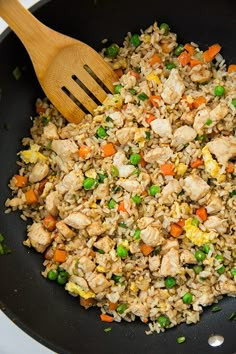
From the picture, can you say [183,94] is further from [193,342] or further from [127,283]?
[193,342]

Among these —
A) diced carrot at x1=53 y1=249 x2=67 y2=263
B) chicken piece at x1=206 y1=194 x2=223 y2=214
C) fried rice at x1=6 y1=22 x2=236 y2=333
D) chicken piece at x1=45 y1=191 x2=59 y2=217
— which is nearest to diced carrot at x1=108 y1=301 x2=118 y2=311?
fried rice at x1=6 y1=22 x2=236 y2=333

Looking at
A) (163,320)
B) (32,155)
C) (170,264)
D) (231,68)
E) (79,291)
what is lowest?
(163,320)

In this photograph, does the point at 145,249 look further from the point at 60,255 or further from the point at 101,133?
the point at 101,133

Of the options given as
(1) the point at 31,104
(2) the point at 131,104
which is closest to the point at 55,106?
(1) the point at 31,104

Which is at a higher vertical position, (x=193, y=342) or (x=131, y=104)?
(x=131, y=104)

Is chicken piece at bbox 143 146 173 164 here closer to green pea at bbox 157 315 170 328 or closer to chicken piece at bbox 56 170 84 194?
chicken piece at bbox 56 170 84 194

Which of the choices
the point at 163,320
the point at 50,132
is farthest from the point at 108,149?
the point at 163,320

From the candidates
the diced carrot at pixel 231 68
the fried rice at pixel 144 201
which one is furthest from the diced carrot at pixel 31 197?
the diced carrot at pixel 231 68
